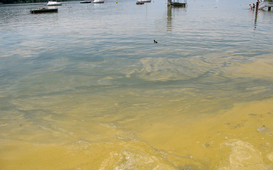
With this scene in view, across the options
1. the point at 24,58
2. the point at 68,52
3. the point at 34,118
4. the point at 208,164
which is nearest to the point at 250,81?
the point at 208,164

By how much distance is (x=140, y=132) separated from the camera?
447 cm

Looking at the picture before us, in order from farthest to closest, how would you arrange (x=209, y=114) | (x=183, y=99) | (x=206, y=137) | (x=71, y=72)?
(x=71, y=72) < (x=183, y=99) < (x=209, y=114) < (x=206, y=137)

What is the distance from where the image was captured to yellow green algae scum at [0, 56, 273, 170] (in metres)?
3.50

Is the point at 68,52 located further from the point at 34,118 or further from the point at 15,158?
the point at 15,158

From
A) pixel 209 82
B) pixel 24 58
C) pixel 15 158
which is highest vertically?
pixel 24 58

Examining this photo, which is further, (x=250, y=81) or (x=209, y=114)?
(x=250, y=81)

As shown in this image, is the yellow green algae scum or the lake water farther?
the lake water

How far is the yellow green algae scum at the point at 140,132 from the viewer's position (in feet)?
11.5

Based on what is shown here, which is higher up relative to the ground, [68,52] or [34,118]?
[68,52]

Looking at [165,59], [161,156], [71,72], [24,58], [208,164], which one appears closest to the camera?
[208,164]

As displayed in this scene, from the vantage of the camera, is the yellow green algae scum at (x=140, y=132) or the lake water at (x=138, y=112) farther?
the lake water at (x=138, y=112)

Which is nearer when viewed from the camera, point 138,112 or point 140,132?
point 140,132

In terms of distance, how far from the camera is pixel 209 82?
749cm

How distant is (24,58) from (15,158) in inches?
370
